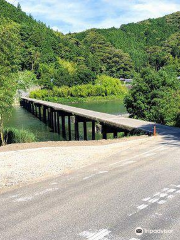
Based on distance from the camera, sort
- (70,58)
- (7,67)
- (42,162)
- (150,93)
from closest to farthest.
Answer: (42,162)
(7,67)
(150,93)
(70,58)

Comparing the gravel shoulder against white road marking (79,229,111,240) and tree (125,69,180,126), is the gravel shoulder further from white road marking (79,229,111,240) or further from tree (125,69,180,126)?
tree (125,69,180,126)

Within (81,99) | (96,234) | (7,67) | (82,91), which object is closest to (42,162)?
(96,234)

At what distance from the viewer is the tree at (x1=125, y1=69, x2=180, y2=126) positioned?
27375 mm

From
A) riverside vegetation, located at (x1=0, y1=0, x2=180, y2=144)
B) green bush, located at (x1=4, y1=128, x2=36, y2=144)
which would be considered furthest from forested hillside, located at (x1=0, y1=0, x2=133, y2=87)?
green bush, located at (x1=4, y1=128, x2=36, y2=144)

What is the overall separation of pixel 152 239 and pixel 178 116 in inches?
685

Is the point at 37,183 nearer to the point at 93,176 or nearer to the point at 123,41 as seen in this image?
the point at 93,176

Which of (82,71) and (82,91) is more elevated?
(82,71)

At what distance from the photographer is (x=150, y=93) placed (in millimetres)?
A: 28609

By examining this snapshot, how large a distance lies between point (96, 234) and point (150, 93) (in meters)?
25.2

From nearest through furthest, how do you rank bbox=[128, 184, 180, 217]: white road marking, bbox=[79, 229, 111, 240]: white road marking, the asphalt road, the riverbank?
bbox=[79, 229, 111, 240]: white road marking
the asphalt road
bbox=[128, 184, 180, 217]: white road marking
the riverbank

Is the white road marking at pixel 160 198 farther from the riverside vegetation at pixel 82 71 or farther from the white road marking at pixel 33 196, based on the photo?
the riverside vegetation at pixel 82 71

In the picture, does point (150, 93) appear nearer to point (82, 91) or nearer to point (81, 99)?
point (81, 99)

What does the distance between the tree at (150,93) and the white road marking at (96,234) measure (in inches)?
877

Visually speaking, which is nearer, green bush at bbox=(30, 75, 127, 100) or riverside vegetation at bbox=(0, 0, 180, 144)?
riverside vegetation at bbox=(0, 0, 180, 144)
